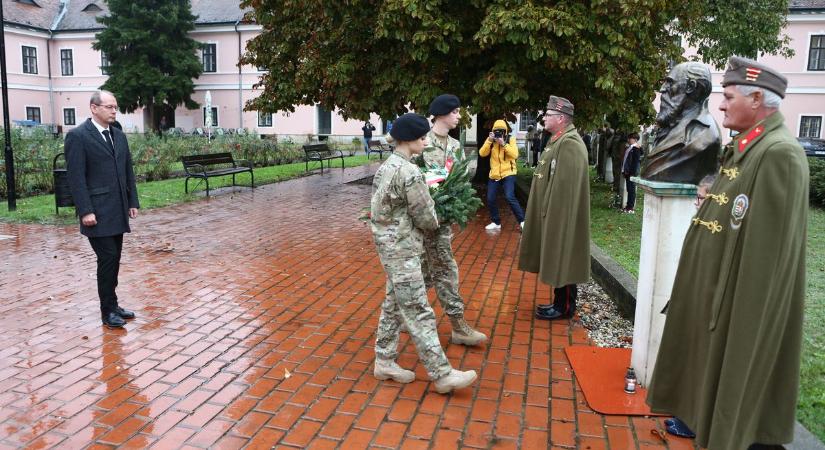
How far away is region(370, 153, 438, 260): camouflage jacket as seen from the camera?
12.8 feet

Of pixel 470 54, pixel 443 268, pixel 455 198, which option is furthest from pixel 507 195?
pixel 455 198

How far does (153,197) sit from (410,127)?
1046 cm

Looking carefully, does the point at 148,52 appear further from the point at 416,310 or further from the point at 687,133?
the point at 687,133

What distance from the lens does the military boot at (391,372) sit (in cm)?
427

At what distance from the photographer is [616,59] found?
430 inches

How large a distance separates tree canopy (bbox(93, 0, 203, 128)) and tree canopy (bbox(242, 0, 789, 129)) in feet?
91.2

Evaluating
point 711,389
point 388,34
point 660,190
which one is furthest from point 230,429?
point 388,34

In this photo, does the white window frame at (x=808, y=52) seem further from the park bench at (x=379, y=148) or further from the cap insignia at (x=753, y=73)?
the cap insignia at (x=753, y=73)

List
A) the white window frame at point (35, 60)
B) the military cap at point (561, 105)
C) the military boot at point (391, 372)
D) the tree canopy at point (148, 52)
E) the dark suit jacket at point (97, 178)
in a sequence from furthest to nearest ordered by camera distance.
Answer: the white window frame at point (35, 60), the tree canopy at point (148, 52), the military cap at point (561, 105), the dark suit jacket at point (97, 178), the military boot at point (391, 372)

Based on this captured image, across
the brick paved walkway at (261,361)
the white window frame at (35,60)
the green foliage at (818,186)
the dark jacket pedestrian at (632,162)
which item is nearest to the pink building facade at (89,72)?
the white window frame at (35,60)

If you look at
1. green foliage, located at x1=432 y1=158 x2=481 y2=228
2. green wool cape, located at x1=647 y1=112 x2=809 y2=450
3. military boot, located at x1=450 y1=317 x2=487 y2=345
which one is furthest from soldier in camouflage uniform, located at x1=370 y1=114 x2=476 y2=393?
green wool cape, located at x1=647 y1=112 x2=809 y2=450

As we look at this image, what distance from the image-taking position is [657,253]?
3.92 m

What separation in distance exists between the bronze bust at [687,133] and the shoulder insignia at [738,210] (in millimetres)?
1127

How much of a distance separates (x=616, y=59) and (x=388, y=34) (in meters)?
3.97
